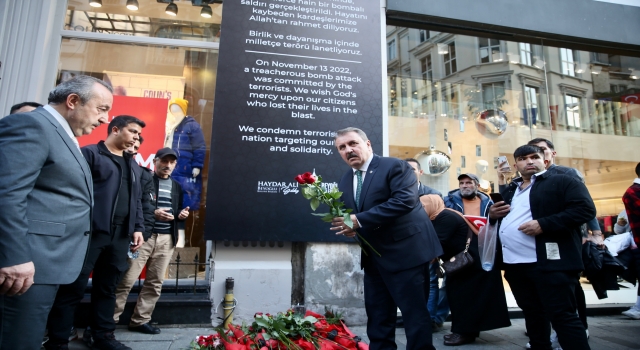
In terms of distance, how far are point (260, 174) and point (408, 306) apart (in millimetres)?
2590

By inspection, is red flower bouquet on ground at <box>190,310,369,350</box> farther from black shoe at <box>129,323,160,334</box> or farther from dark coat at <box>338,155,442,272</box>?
black shoe at <box>129,323,160,334</box>

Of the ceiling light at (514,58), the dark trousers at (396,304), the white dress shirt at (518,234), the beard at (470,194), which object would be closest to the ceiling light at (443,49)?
the ceiling light at (514,58)

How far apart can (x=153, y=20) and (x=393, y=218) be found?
5.28m

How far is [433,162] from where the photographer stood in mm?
7309

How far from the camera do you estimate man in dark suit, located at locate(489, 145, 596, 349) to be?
10.2 feet

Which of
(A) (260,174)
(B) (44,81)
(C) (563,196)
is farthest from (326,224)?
(B) (44,81)

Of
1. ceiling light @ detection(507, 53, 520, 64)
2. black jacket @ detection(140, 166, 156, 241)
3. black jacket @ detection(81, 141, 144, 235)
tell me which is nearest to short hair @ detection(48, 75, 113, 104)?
black jacket @ detection(81, 141, 144, 235)

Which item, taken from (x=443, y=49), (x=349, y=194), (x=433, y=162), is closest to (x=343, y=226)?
(x=349, y=194)

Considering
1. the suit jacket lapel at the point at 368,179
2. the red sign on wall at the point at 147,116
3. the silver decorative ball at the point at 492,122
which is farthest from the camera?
the silver decorative ball at the point at 492,122

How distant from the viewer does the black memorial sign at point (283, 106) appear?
4805 mm

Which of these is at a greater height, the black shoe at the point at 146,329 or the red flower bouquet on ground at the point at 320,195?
the red flower bouquet on ground at the point at 320,195

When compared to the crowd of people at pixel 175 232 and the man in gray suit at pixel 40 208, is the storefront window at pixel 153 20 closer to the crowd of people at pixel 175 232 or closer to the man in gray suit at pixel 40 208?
the crowd of people at pixel 175 232

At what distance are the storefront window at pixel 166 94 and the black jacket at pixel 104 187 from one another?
163 cm

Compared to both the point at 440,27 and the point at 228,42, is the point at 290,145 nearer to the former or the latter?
the point at 228,42
